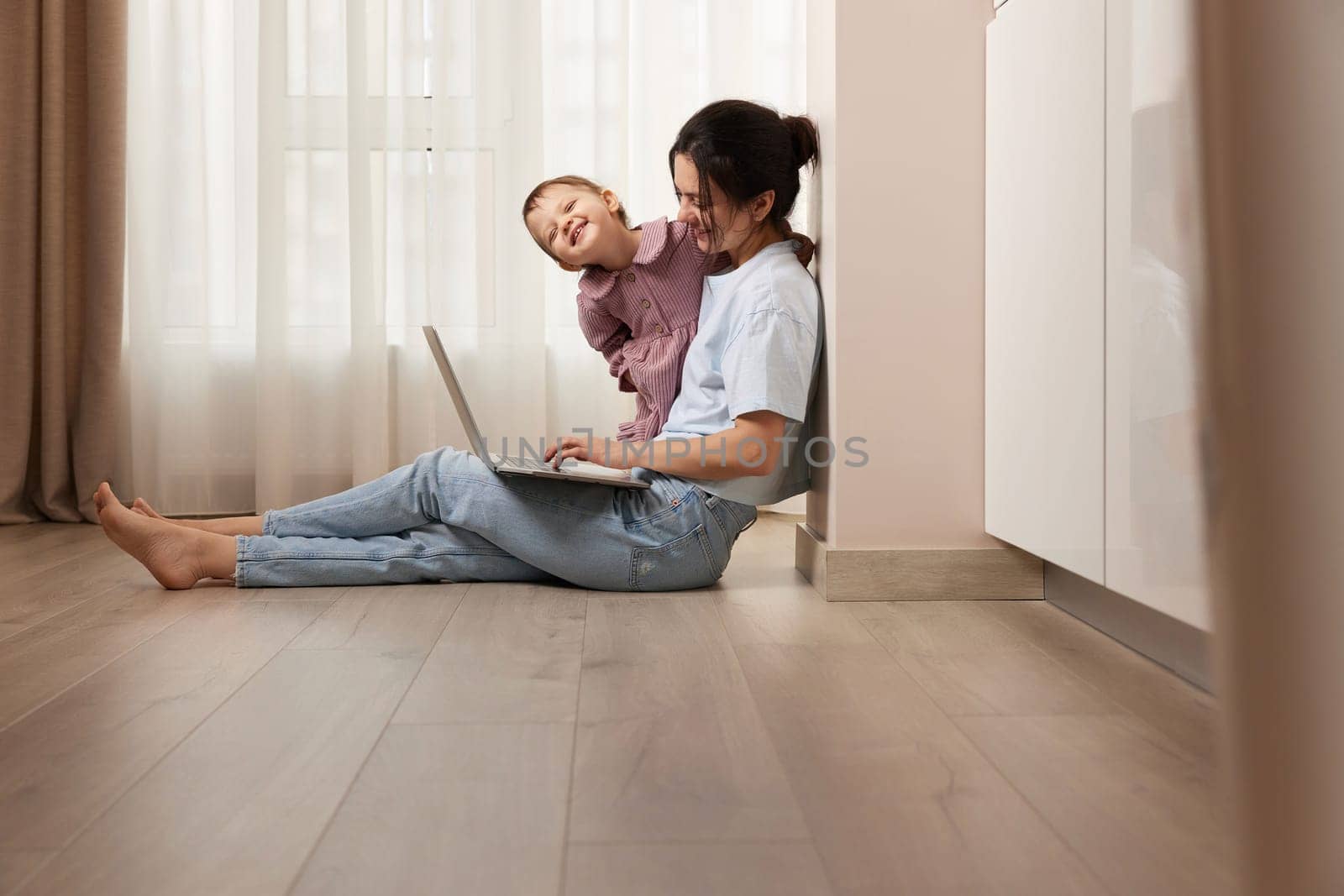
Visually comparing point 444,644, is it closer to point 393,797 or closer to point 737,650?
point 737,650

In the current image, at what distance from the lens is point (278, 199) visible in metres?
2.58

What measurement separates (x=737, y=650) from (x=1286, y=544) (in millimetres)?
1091

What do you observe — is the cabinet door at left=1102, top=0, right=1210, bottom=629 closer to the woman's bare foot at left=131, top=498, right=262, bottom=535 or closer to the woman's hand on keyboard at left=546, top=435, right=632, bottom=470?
the woman's hand on keyboard at left=546, top=435, right=632, bottom=470

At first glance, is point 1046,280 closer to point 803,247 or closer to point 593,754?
point 803,247

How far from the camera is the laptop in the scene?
4.83ft

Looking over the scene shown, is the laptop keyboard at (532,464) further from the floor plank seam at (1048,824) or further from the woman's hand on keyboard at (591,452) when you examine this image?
the floor plank seam at (1048,824)

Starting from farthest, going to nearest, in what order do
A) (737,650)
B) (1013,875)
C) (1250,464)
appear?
(737,650) → (1013,875) → (1250,464)

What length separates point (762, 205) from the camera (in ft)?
5.24

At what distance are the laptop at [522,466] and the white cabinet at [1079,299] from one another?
525 mm

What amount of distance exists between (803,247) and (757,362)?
0.26 m

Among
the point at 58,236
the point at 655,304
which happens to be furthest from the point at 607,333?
the point at 58,236

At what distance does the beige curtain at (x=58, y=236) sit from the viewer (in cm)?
252

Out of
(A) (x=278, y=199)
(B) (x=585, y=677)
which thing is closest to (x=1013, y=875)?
(B) (x=585, y=677)

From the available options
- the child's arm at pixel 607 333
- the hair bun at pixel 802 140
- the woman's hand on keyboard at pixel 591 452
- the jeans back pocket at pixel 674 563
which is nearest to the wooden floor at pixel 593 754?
the jeans back pocket at pixel 674 563
